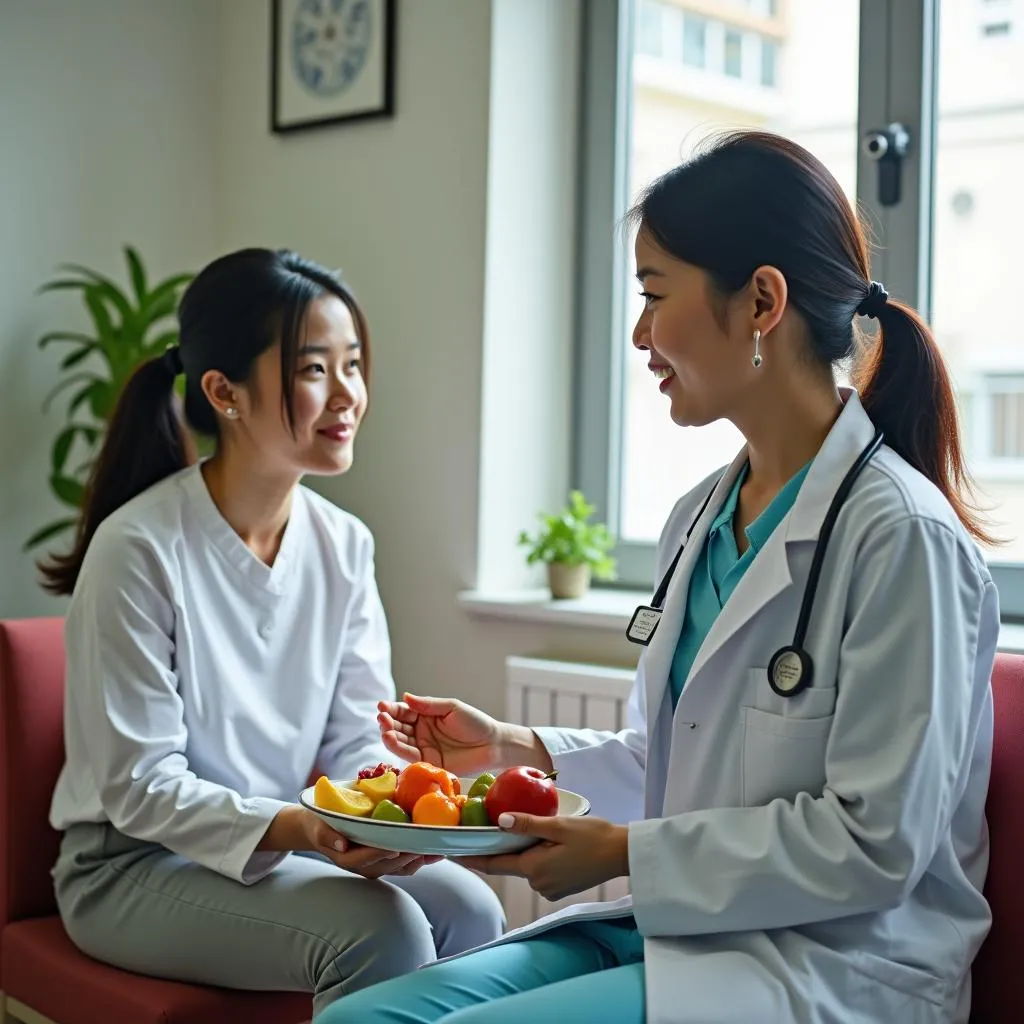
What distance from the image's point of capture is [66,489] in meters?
2.76

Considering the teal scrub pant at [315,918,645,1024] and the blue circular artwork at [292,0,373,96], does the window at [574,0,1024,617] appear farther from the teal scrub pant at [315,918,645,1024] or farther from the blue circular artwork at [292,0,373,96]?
the teal scrub pant at [315,918,645,1024]

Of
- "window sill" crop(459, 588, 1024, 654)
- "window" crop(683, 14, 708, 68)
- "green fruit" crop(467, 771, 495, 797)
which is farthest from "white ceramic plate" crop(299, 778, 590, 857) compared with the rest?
"window" crop(683, 14, 708, 68)

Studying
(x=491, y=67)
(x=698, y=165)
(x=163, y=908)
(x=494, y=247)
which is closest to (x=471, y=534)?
(x=494, y=247)

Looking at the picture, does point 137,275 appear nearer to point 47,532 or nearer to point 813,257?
point 47,532

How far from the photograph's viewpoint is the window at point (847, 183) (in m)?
2.39

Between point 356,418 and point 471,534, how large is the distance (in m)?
0.66

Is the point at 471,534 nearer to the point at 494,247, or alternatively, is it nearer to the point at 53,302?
the point at 494,247

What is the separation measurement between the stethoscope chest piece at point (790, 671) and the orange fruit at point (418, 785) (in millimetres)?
416

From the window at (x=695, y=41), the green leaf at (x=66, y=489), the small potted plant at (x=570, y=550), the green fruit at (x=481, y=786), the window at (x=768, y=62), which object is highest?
the window at (x=695, y=41)

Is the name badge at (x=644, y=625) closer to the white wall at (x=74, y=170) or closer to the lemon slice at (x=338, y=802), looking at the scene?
the lemon slice at (x=338, y=802)

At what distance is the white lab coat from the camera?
50.2 inches

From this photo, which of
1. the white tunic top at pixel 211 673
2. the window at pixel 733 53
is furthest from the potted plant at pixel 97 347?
the window at pixel 733 53

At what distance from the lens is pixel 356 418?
83.9 inches

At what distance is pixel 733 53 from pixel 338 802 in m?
1.91
